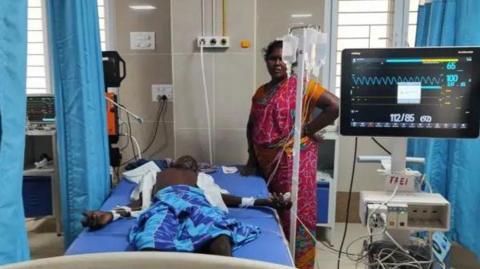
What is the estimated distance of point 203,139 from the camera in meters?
3.11

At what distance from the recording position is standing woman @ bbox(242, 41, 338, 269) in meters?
2.43

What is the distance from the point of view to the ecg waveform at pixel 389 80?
1.64m

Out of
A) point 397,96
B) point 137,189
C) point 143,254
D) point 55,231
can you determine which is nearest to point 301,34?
point 397,96

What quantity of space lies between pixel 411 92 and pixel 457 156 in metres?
1.10

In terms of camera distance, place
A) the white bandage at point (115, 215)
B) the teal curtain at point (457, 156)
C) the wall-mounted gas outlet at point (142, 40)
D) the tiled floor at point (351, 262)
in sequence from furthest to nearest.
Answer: the wall-mounted gas outlet at point (142, 40) < the tiled floor at point (351, 262) < the teal curtain at point (457, 156) < the white bandage at point (115, 215)

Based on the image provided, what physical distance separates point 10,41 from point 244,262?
1.04 metres

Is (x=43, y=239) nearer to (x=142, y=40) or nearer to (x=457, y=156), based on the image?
(x=142, y=40)

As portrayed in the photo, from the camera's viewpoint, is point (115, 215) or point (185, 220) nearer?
point (185, 220)

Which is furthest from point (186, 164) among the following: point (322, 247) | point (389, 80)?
point (389, 80)

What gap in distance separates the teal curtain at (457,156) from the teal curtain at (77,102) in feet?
6.90

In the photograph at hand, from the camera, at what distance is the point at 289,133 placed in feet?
8.06

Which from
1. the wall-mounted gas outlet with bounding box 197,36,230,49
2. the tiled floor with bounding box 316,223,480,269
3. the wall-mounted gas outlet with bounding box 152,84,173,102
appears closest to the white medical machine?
the tiled floor with bounding box 316,223,480,269

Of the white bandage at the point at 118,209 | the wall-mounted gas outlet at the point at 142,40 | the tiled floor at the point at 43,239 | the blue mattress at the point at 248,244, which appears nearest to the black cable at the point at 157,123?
A: the wall-mounted gas outlet at the point at 142,40

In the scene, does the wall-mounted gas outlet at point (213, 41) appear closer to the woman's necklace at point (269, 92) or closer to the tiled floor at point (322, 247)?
the woman's necklace at point (269, 92)
